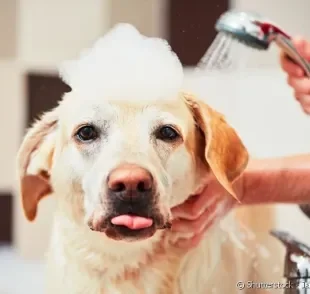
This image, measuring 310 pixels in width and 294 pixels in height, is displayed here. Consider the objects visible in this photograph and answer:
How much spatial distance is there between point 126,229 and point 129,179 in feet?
0.20

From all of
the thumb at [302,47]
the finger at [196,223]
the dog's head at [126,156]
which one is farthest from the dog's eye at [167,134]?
the thumb at [302,47]

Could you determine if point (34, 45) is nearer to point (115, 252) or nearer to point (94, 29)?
point (94, 29)

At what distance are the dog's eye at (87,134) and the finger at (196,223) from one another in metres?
0.14

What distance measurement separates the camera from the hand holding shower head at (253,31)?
594 mm

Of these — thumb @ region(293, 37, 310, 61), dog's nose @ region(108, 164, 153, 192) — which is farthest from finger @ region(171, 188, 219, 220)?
thumb @ region(293, 37, 310, 61)

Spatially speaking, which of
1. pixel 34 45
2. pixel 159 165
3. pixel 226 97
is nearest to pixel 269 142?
pixel 226 97

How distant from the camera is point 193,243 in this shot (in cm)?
60

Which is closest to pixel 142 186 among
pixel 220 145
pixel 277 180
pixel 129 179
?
pixel 129 179

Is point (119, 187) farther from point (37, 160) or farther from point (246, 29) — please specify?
point (246, 29)

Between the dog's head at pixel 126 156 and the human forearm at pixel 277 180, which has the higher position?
the dog's head at pixel 126 156

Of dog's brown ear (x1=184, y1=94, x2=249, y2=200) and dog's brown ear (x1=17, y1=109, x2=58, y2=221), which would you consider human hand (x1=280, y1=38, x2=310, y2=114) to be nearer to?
dog's brown ear (x1=184, y1=94, x2=249, y2=200)

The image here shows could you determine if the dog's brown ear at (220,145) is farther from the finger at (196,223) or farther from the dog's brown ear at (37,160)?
the dog's brown ear at (37,160)

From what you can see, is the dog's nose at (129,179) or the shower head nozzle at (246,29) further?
the shower head nozzle at (246,29)

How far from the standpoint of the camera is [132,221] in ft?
1.65
